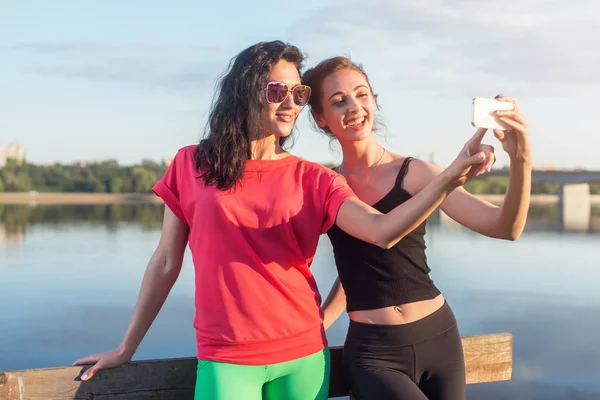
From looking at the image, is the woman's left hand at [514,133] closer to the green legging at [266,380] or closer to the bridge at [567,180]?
the green legging at [266,380]

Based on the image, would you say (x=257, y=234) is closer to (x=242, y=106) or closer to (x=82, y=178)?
(x=242, y=106)

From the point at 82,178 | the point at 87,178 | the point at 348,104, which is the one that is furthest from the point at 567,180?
the point at 82,178

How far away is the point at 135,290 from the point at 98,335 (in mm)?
4115

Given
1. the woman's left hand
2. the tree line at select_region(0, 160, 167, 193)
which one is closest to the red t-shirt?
the woman's left hand

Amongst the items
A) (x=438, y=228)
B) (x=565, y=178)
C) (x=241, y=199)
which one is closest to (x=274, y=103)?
(x=241, y=199)

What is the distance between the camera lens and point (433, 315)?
2.54m

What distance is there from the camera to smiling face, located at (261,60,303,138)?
2.41 metres

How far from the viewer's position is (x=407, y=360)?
246 centimetres

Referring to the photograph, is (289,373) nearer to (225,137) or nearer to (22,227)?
(225,137)

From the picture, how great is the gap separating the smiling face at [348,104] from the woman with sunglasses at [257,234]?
349 millimetres

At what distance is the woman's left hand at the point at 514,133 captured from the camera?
196 cm

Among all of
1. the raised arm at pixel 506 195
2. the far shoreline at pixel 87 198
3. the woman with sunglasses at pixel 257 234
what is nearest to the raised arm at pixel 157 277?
the woman with sunglasses at pixel 257 234

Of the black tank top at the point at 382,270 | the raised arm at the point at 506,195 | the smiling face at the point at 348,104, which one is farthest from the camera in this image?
the smiling face at the point at 348,104

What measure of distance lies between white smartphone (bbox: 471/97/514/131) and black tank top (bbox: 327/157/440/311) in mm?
686
